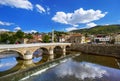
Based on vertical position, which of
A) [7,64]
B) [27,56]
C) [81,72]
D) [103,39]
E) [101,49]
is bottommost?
[81,72]

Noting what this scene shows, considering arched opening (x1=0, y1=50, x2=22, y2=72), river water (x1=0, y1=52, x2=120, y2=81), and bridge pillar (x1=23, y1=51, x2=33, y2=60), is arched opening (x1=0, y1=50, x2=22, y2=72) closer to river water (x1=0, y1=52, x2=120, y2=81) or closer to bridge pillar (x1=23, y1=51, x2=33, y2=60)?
river water (x1=0, y1=52, x2=120, y2=81)

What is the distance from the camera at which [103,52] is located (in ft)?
152

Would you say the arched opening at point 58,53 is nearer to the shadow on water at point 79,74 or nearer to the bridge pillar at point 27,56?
the bridge pillar at point 27,56

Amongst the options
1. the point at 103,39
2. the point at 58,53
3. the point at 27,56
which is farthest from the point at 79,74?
the point at 103,39

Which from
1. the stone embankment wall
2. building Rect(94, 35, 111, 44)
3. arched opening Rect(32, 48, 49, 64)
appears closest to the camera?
arched opening Rect(32, 48, 49, 64)

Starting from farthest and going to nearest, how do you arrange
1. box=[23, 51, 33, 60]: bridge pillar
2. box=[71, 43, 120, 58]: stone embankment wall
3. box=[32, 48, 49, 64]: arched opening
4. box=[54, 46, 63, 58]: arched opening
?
box=[54, 46, 63, 58]: arched opening
box=[71, 43, 120, 58]: stone embankment wall
box=[32, 48, 49, 64]: arched opening
box=[23, 51, 33, 60]: bridge pillar

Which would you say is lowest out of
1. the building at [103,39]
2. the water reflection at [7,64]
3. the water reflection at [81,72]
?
the water reflection at [81,72]

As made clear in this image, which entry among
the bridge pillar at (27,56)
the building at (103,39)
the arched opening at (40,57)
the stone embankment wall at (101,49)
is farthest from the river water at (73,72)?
the building at (103,39)

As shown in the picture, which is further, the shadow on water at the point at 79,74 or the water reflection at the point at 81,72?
the water reflection at the point at 81,72

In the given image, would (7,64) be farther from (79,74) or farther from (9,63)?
(79,74)

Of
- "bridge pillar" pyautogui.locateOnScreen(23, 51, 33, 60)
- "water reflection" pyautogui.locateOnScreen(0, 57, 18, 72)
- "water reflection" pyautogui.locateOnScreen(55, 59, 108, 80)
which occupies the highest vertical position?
"bridge pillar" pyautogui.locateOnScreen(23, 51, 33, 60)

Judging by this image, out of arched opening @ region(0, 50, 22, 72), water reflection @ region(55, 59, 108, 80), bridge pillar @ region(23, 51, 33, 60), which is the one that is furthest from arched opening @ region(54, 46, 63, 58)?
water reflection @ region(55, 59, 108, 80)

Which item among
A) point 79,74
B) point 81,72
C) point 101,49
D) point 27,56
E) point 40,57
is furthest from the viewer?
point 101,49

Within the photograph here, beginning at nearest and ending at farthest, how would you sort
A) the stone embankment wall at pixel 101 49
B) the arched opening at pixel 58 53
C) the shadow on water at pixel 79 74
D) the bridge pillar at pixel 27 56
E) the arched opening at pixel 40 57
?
the shadow on water at pixel 79 74, the bridge pillar at pixel 27 56, the arched opening at pixel 40 57, the stone embankment wall at pixel 101 49, the arched opening at pixel 58 53
